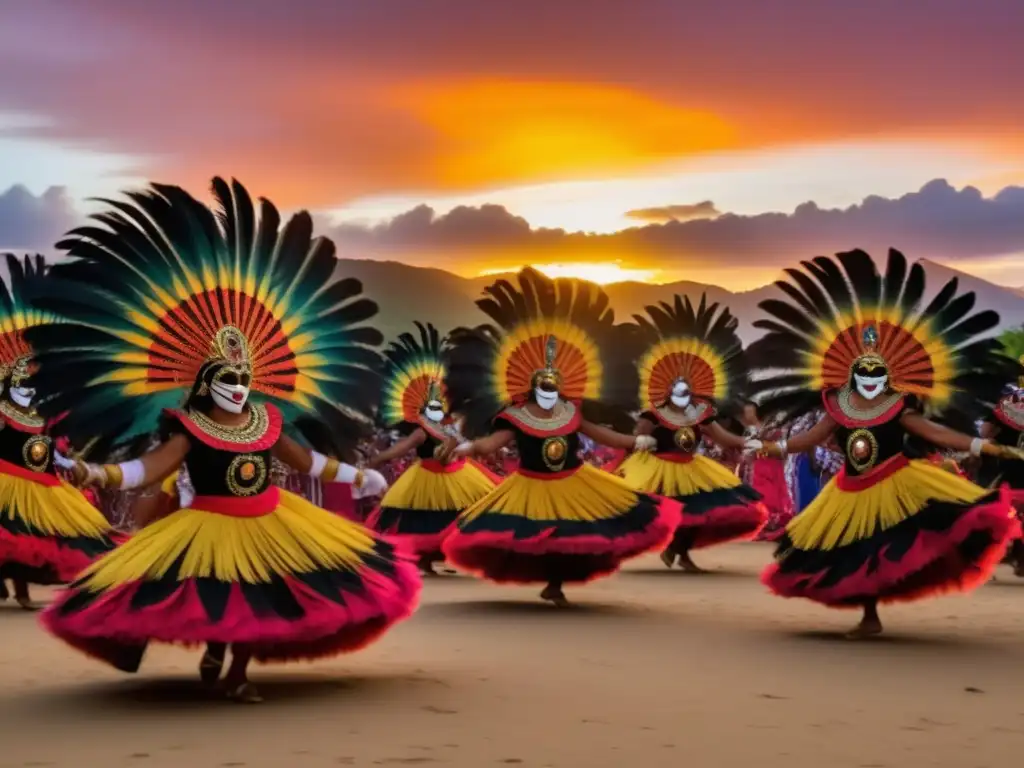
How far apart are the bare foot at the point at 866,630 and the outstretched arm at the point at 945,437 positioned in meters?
1.32

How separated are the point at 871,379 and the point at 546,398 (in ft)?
10.1

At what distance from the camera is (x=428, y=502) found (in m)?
16.7

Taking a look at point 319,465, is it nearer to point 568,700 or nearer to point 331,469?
point 331,469

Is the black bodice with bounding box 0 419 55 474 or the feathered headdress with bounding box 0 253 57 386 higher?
the feathered headdress with bounding box 0 253 57 386

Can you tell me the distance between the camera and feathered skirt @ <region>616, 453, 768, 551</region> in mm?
16797

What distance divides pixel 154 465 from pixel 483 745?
246 cm

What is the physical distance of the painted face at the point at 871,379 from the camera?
1133 centimetres

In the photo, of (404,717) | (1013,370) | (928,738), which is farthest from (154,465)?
(1013,370)

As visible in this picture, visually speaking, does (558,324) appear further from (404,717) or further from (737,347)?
(404,717)

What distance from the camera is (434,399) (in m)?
18.0

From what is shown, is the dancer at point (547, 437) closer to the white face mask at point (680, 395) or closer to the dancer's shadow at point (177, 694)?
the white face mask at point (680, 395)

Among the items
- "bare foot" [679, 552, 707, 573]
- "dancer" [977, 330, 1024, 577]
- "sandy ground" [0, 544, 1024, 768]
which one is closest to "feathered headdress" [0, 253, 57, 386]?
"sandy ground" [0, 544, 1024, 768]

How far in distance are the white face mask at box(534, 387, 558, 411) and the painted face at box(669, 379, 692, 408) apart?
4057 mm

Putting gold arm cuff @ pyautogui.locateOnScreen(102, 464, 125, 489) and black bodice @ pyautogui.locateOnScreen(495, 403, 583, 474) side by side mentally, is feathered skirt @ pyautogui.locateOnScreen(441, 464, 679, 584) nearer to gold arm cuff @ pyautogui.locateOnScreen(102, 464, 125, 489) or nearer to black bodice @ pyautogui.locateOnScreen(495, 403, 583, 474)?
black bodice @ pyautogui.locateOnScreen(495, 403, 583, 474)
